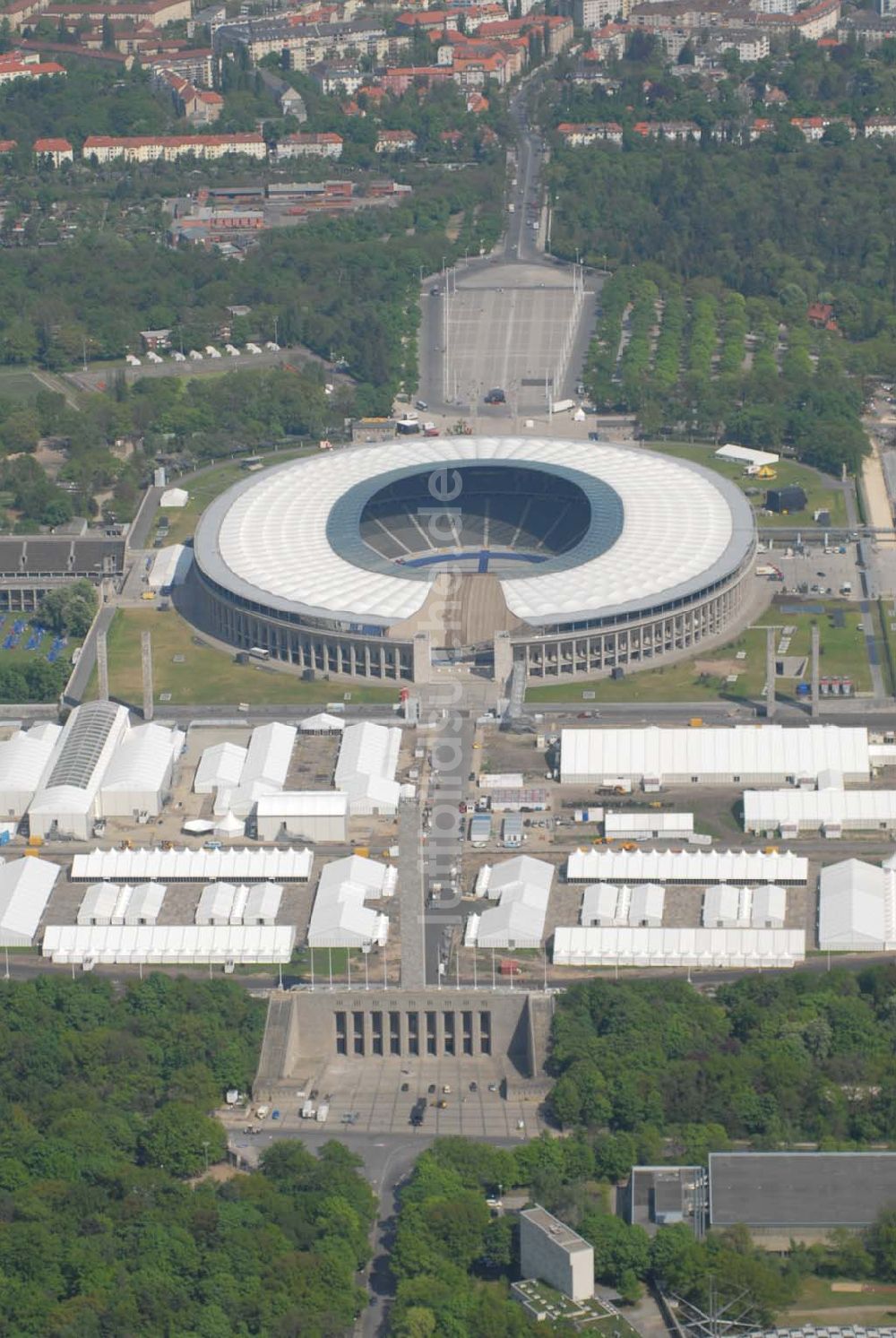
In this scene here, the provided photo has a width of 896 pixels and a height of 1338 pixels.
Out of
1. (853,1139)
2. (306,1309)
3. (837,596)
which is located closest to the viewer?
(306,1309)

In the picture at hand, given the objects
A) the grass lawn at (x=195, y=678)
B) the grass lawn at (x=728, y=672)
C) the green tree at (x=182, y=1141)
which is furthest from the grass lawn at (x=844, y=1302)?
the grass lawn at (x=195, y=678)

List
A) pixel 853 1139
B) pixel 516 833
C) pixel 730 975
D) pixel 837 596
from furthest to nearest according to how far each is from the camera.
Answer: pixel 837 596 < pixel 516 833 < pixel 730 975 < pixel 853 1139

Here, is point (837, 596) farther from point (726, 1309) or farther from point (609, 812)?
point (726, 1309)

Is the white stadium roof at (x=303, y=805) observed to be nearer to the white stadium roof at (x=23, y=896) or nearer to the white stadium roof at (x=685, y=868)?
the white stadium roof at (x=23, y=896)

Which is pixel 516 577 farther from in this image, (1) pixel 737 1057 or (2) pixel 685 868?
(1) pixel 737 1057

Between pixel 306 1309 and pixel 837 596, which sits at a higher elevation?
pixel 306 1309

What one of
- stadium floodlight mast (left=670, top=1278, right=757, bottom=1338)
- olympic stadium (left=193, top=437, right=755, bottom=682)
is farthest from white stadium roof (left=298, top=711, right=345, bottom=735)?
stadium floodlight mast (left=670, top=1278, right=757, bottom=1338)

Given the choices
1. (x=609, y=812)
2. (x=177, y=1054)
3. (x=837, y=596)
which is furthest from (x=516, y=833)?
(x=837, y=596)

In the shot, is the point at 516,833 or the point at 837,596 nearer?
the point at 516,833
